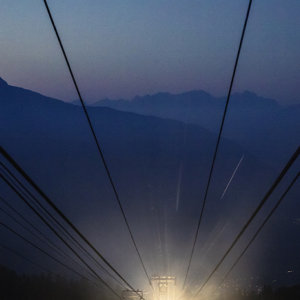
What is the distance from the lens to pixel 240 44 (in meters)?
8.38

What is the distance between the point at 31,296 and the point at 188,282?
3576 inches

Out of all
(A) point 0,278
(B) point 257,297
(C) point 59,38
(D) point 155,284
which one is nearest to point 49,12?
(C) point 59,38

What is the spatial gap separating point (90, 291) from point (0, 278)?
1987cm

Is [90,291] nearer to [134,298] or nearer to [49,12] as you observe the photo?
[134,298]

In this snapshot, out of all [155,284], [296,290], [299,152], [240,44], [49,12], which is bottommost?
[299,152]

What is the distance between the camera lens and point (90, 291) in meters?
126

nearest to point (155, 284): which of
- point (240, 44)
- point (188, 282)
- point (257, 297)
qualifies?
point (240, 44)

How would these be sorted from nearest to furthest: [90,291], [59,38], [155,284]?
[59,38] < [155,284] < [90,291]

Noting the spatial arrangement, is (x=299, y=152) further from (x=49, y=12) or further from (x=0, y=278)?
(x=0, y=278)

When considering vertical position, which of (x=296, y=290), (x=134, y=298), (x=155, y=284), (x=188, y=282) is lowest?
(x=134, y=298)

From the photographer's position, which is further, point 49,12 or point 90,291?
point 90,291

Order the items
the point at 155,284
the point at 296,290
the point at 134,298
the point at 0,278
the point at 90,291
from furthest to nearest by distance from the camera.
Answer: the point at 90,291 → the point at 0,278 → the point at 296,290 → the point at 155,284 → the point at 134,298

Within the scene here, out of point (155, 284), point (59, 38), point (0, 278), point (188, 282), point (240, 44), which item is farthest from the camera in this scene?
point (188, 282)

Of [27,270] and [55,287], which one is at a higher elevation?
[27,270]
